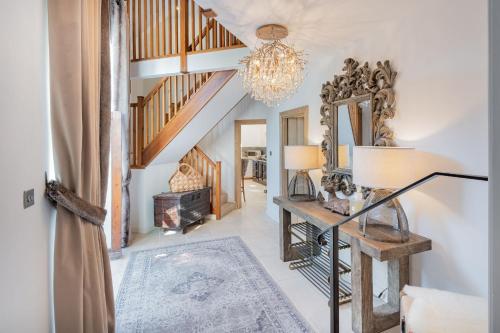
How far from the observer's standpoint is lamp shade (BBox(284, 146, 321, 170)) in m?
3.28

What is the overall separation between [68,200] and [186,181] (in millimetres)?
3353

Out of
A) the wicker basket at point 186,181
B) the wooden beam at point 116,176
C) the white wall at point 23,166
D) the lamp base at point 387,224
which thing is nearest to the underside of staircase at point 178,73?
the wicker basket at point 186,181

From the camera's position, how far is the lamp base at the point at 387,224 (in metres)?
1.97

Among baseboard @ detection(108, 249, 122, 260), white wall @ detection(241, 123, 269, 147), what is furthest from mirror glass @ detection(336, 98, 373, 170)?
white wall @ detection(241, 123, 269, 147)

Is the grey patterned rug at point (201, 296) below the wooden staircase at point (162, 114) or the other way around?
below

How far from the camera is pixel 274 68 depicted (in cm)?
237

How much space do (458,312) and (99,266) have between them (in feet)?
6.94

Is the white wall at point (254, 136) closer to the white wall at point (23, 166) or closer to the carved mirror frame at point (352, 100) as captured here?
the carved mirror frame at point (352, 100)

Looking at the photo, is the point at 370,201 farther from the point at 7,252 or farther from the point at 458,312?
the point at 7,252

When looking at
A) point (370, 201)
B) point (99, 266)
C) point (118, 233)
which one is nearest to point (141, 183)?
point (118, 233)

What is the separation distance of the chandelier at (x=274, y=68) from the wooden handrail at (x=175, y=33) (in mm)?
1481

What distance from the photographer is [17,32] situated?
126 centimetres

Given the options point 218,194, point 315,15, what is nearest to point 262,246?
point 218,194

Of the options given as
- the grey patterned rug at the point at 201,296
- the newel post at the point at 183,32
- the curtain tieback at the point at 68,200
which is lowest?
the grey patterned rug at the point at 201,296
